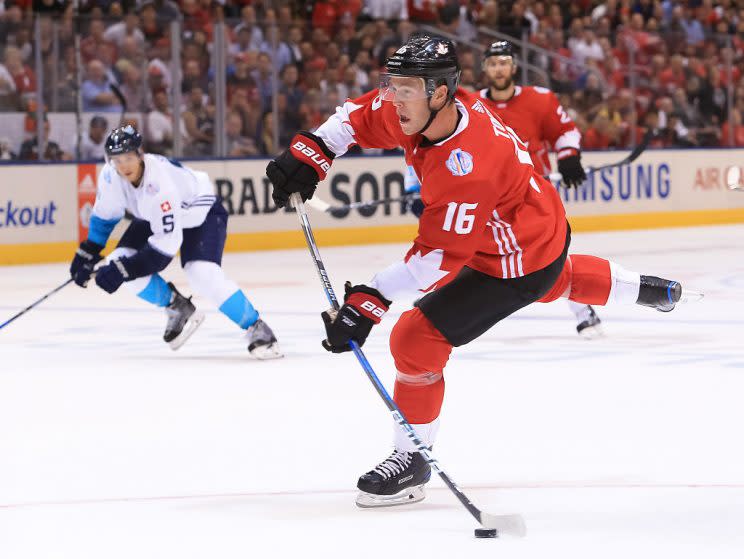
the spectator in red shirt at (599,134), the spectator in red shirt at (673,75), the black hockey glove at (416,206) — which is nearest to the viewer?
the black hockey glove at (416,206)

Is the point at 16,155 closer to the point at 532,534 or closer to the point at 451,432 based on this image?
the point at 451,432

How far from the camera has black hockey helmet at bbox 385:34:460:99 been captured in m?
3.38

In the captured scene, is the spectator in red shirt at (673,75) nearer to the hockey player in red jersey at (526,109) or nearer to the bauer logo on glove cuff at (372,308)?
the hockey player in red jersey at (526,109)

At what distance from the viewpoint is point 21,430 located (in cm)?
464

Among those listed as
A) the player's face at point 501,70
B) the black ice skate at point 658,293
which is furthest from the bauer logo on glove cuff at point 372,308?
the player's face at point 501,70

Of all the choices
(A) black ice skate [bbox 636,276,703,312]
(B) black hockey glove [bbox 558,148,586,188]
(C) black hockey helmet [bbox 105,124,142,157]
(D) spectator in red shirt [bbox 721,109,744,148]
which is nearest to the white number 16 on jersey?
(A) black ice skate [bbox 636,276,703,312]

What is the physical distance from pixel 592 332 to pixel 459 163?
351cm

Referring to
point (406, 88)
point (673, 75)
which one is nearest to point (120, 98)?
point (673, 75)

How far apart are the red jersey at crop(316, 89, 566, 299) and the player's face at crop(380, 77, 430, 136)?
2.7 inches

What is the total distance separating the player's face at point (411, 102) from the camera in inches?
132

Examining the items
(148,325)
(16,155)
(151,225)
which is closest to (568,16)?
(16,155)

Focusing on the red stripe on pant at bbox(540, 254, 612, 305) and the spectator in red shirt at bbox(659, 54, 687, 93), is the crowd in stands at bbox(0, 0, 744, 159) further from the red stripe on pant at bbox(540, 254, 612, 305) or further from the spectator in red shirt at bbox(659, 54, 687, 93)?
the red stripe on pant at bbox(540, 254, 612, 305)

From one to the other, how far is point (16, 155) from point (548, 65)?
5025 millimetres

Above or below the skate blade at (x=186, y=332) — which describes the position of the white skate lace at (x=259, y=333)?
above
